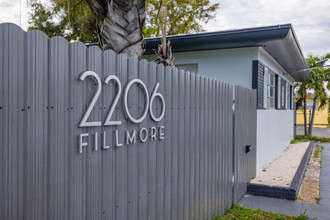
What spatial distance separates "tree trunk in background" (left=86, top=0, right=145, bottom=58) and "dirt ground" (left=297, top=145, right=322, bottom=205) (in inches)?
169

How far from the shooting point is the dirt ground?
566 cm

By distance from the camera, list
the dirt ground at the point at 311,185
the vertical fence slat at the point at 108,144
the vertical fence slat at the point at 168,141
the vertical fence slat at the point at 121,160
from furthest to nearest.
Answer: the dirt ground at the point at 311,185, the vertical fence slat at the point at 168,141, the vertical fence slat at the point at 121,160, the vertical fence slat at the point at 108,144

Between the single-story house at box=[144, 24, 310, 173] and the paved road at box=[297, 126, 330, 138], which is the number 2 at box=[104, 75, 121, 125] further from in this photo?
the paved road at box=[297, 126, 330, 138]

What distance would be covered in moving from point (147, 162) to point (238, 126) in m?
3.16

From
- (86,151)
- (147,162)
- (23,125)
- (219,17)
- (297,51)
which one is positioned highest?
(219,17)

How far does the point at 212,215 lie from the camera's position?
A: 4.36 meters

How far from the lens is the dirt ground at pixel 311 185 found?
5.66 meters

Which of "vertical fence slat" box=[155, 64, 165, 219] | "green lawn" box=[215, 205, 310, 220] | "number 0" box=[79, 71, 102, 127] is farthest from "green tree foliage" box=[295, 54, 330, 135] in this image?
"number 0" box=[79, 71, 102, 127]

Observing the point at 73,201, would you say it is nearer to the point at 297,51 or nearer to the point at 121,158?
the point at 121,158

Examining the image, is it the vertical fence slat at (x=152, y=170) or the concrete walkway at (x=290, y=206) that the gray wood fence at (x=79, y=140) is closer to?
the vertical fence slat at (x=152, y=170)

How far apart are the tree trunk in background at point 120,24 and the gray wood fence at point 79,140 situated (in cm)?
91

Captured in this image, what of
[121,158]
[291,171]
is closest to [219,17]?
[291,171]

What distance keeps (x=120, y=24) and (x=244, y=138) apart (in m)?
3.45

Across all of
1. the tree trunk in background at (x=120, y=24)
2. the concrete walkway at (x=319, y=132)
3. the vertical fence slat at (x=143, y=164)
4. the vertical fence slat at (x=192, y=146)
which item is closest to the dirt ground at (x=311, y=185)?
the vertical fence slat at (x=192, y=146)
